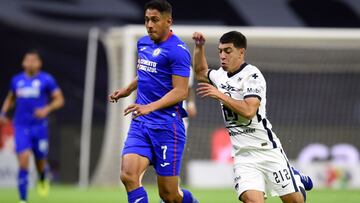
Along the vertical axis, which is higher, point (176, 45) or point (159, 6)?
point (159, 6)

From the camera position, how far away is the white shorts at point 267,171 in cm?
816

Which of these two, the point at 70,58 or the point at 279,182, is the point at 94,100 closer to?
the point at 70,58

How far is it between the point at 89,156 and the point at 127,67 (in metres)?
3.29

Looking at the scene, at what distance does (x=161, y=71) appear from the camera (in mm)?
8320

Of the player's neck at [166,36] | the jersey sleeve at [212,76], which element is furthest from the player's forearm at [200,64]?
the player's neck at [166,36]

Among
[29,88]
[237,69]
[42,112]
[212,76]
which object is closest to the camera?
[237,69]

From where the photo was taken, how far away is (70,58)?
19.2 meters

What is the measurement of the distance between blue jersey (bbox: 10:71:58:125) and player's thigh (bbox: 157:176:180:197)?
6255 mm

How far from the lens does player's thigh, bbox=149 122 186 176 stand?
8.30 meters

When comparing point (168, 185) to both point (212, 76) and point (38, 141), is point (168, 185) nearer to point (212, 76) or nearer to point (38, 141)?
point (212, 76)

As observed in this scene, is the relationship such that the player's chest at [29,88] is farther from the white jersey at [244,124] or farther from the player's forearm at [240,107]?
the player's forearm at [240,107]

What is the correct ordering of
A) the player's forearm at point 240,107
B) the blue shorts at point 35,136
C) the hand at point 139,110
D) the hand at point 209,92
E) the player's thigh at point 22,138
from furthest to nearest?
the blue shorts at point 35,136 < the player's thigh at point 22,138 < the hand at point 139,110 < the player's forearm at point 240,107 < the hand at point 209,92

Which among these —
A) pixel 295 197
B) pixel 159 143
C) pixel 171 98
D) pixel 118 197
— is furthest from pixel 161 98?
pixel 118 197

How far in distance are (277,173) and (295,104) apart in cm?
1086
